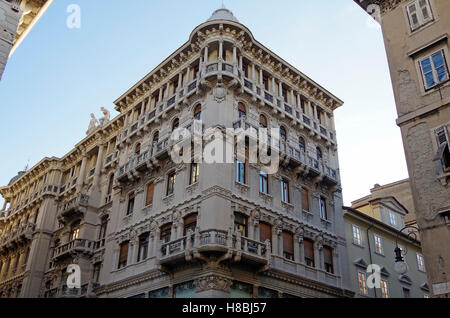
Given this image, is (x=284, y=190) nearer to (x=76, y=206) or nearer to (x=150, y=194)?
(x=150, y=194)

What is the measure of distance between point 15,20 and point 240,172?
521 inches

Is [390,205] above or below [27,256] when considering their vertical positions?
above

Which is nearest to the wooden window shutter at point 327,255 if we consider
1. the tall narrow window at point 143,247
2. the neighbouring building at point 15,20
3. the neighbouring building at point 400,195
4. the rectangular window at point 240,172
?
the rectangular window at point 240,172

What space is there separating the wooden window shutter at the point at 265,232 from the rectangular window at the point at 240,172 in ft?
8.95

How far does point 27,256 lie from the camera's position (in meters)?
36.4

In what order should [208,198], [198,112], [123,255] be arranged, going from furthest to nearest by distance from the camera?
[123,255], [198,112], [208,198]

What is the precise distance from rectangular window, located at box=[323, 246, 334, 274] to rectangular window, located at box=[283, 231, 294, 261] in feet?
10.1

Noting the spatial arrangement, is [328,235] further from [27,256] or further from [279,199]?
[27,256]

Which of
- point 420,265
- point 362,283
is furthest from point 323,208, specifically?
point 420,265

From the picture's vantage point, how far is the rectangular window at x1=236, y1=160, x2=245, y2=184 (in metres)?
23.2

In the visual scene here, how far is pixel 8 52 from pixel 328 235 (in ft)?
67.8

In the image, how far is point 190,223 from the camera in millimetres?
22125

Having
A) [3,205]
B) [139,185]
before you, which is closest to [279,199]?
[139,185]

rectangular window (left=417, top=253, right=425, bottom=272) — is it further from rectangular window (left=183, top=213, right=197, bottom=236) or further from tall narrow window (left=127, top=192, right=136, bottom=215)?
tall narrow window (left=127, top=192, right=136, bottom=215)
